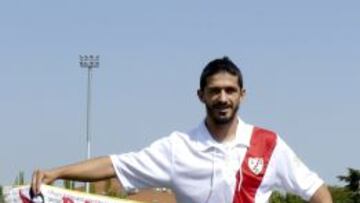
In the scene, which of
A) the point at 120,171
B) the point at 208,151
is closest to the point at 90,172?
the point at 120,171

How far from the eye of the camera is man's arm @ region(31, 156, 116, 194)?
6.72 metres

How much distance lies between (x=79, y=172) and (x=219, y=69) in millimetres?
1118

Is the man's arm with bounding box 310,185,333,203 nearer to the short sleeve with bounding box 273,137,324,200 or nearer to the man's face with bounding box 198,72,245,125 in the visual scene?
the short sleeve with bounding box 273,137,324,200

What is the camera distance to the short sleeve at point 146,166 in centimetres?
685

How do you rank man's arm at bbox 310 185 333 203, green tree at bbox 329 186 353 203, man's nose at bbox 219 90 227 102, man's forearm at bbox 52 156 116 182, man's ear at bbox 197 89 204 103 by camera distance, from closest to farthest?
man's nose at bbox 219 90 227 102
man's ear at bbox 197 89 204 103
man's forearm at bbox 52 156 116 182
man's arm at bbox 310 185 333 203
green tree at bbox 329 186 353 203

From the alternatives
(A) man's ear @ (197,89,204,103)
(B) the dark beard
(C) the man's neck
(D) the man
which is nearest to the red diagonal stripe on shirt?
(D) the man

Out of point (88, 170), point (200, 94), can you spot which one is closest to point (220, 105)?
point (200, 94)

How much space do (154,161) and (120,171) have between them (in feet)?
0.88

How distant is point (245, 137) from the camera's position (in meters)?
6.81

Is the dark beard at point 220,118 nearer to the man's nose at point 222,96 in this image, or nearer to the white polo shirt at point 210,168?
the man's nose at point 222,96

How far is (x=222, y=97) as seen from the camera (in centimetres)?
649

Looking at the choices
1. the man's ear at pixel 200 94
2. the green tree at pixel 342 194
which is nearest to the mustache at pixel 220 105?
the man's ear at pixel 200 94

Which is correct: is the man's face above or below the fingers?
above

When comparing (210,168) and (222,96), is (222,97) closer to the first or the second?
(222,96)
